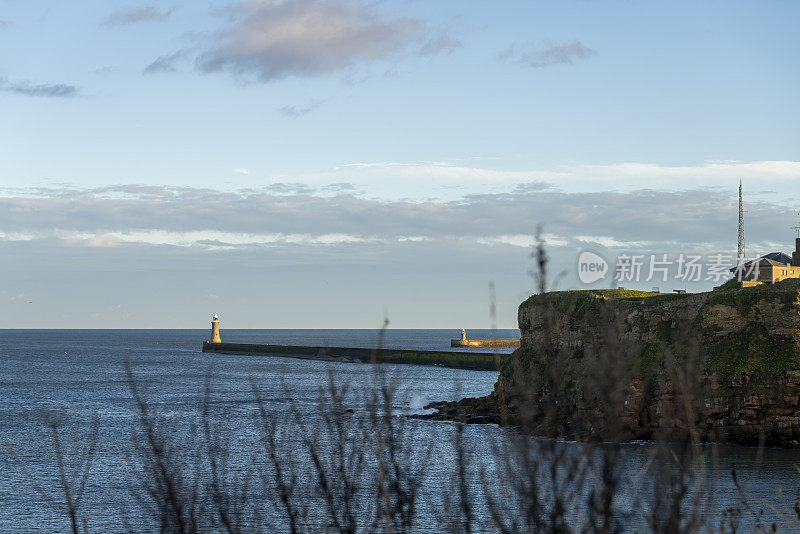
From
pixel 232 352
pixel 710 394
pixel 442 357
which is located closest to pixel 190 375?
pixel 442 357

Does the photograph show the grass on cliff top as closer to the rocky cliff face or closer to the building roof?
the rocky cliff face

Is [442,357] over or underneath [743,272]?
underneath

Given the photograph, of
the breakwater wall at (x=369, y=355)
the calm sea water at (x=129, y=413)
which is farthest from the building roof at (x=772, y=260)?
the breakwater wall at (x=369, y=355)

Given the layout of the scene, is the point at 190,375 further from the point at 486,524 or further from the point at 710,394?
the point at 486,524

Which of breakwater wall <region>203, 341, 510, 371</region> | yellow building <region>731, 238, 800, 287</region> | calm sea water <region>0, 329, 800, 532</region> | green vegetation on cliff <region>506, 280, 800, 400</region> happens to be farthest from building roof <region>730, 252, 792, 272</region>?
breakwater wall <region>203, 341, 510, 371</region>

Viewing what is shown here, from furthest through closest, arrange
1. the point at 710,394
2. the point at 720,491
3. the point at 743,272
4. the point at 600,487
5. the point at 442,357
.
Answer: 1. the point at 442,357
2. the point at 743,272
3. the point at 710,394
4. the point at 720,491
5. the point at 600,487

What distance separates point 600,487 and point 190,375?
110002 mm

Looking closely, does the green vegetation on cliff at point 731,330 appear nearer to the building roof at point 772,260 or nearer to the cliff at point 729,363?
the cliff at point 729,363

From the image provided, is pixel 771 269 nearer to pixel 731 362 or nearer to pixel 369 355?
pixel 731 362

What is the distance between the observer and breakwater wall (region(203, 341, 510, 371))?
405 ft

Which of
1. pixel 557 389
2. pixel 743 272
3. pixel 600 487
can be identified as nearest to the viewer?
pixel 600 487

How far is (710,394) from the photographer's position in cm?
4469

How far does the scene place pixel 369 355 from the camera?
13600 centimetres

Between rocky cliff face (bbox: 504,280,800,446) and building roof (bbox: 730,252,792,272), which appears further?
building roof (bbox: 730,252,792,272)
